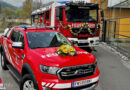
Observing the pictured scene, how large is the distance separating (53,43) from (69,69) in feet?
4.54

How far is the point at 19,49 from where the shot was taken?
421 cm

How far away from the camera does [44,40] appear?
436 cm

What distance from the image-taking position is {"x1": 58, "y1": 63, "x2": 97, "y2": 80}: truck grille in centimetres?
312

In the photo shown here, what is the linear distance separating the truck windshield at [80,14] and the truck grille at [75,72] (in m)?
5.32

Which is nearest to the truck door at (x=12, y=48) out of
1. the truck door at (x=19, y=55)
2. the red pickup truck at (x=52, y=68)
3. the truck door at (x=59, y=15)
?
the truck door at (x=19, y=55)

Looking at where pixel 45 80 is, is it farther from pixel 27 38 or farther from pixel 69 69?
pixel 27 38

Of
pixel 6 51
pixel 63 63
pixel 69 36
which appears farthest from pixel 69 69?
pixel 69 36

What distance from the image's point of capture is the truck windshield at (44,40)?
4133 mm

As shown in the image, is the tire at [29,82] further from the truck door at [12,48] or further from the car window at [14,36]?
the car window at [14,36]

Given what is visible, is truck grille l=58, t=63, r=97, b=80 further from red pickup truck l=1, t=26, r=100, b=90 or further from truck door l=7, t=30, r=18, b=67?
truck door l=7, t=30, r=18, b=67

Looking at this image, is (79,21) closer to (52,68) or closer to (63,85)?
(52,68)

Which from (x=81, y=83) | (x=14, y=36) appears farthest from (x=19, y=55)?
(x=81, y=83)

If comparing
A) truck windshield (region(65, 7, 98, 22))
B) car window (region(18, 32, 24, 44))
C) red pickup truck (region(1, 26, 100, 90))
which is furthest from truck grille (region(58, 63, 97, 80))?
truck windshield (region(65, 7, 98, 22))

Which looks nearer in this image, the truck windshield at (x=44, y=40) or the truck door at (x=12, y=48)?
the truck windshield at (x=44, y=40)
